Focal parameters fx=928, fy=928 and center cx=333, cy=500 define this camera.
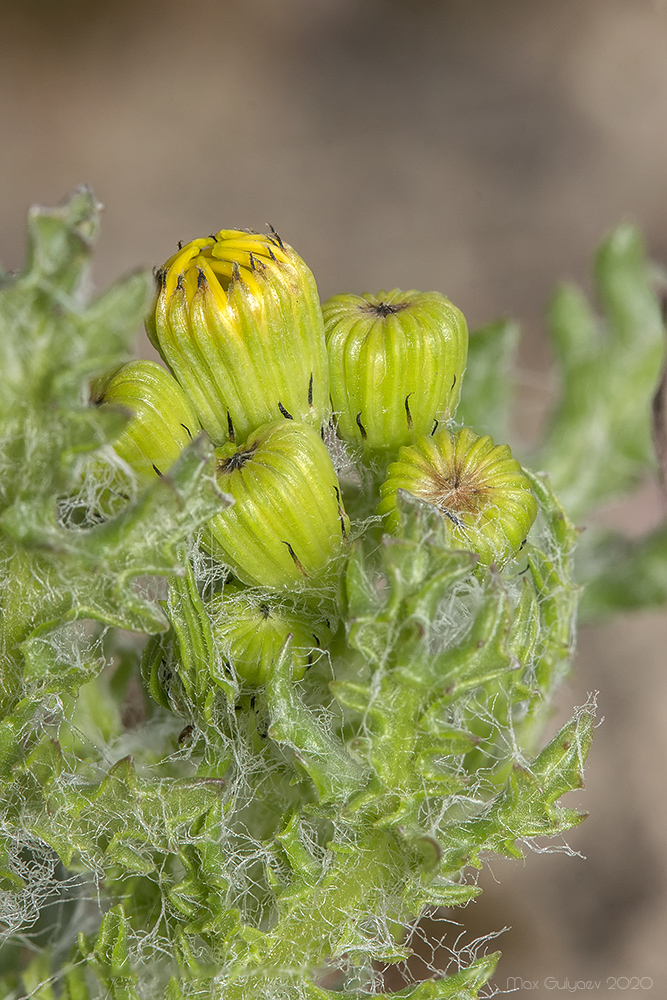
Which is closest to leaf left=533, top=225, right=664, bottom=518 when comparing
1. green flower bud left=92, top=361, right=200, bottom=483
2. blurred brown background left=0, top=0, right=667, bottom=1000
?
blurred brown background left=0, top=0, right=667, bottom=1000

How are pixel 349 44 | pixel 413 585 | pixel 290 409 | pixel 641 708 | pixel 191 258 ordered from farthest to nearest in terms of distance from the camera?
pixel 349 44, pixel 641 708, pixel 290 409, pixel 191 258, pixel 413 585

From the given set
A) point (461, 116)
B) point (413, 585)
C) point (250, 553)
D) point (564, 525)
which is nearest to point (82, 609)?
point (250, 553)

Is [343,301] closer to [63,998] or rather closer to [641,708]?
[63,998]

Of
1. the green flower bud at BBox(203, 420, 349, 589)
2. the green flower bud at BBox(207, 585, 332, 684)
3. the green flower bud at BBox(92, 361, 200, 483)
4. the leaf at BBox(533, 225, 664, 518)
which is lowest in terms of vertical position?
the leaf at BBox(533, 225, 664, 518)

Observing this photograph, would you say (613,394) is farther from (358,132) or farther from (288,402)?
(358,132)

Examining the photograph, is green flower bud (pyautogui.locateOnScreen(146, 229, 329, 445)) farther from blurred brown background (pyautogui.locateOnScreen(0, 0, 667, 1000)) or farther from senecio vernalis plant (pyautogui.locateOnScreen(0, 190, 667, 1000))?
blurred brown background (pyautogui.locateOnScreen(0, 0, 667, 1000))

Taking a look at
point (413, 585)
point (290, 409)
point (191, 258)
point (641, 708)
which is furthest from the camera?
point (641, 708)

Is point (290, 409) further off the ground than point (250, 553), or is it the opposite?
point (290, 409)
